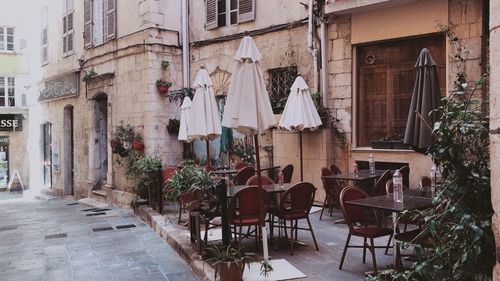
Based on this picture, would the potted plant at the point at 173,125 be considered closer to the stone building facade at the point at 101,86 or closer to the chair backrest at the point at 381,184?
the stone building facade at the point at 101,86

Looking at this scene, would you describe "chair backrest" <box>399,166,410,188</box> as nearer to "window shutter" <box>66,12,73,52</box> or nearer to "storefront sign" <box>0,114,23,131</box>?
"window shutter" <box>66,12,73,52</box>

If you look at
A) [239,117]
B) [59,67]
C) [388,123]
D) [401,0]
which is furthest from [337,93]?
[59,67]

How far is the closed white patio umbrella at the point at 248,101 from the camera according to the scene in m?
4.94

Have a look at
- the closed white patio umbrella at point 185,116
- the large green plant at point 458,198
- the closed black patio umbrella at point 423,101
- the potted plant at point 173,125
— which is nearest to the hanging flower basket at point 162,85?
the potted plant at point 173,125

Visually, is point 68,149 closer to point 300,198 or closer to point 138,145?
point 138,145

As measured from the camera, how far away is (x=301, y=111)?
840 cm

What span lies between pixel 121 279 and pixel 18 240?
Answer: 3982 mm

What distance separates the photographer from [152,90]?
12.1 meters

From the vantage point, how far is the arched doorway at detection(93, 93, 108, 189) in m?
14.9

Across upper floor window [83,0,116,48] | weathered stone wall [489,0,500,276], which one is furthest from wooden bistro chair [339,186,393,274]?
upper floor window [83,0,116,48]

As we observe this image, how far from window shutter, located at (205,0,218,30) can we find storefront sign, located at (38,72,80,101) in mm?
6276

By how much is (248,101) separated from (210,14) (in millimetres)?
7530

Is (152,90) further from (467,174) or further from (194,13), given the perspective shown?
(467,174)

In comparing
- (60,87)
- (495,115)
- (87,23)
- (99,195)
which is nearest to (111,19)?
(87,23)
